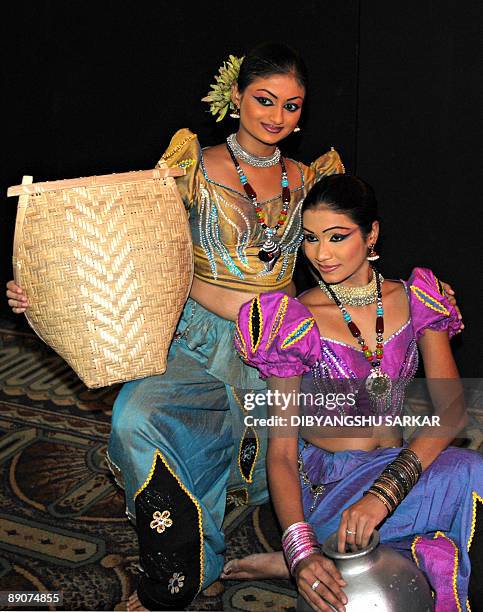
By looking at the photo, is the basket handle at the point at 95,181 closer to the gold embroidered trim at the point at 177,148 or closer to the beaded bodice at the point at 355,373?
the gold embroidered trim at the point at 177,148

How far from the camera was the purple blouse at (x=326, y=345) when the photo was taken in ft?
8.63

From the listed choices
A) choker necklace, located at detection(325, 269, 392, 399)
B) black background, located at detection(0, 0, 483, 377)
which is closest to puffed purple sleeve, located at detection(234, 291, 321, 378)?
choker necklace, located at detection(325, 269, 392, 399)

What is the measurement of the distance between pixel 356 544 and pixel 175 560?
627mm

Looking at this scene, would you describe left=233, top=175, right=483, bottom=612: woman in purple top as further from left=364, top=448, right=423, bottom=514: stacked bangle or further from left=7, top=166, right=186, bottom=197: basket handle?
left=7, top=166, right=186, bottom=197: basket handle

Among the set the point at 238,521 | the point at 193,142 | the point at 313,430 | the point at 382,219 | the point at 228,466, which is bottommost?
the point at 238,521

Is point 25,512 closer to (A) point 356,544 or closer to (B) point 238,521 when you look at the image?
(B) point 238,521

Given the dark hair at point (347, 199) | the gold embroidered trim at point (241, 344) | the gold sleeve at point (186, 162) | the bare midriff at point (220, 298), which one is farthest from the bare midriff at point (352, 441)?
the gold sleeve at point (186, 162)

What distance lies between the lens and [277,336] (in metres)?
2.62

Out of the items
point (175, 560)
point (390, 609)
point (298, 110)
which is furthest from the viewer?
point (298, 110)

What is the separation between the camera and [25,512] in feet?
10.8

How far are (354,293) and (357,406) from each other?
32 cm

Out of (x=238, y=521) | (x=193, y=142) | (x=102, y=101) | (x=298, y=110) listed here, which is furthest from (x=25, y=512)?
(x=102, y=101)

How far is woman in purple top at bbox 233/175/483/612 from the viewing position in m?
2.50

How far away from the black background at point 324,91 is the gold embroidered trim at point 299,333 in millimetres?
1361
